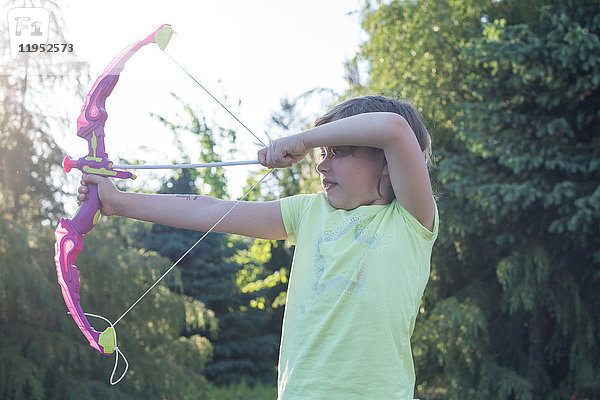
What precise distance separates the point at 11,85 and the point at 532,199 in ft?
15.2

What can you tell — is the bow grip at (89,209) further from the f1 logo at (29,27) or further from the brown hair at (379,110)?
the f1 logo at (29,27)

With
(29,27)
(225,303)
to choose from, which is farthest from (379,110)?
(225,303)

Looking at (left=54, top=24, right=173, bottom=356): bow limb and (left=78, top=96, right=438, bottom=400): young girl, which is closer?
(left=78, top=96, right=438, bottom=400): young girl

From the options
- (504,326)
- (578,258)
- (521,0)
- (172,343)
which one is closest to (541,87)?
(521,0)

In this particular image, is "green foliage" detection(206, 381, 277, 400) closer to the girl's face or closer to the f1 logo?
the f1 logo

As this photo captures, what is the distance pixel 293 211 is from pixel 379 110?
0.36 meters

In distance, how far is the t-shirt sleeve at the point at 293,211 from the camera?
172cm

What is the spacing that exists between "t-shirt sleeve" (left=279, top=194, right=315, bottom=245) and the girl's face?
0.34 ft

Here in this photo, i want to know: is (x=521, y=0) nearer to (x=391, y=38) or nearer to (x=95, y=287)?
(x=391, y=38)

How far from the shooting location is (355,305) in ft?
4.90

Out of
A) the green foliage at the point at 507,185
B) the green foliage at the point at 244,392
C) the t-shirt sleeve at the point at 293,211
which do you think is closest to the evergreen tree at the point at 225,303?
the green foliage at the point at 244,392

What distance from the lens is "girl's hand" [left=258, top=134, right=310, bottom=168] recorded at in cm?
158

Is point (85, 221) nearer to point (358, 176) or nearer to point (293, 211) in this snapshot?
point (293, 211)

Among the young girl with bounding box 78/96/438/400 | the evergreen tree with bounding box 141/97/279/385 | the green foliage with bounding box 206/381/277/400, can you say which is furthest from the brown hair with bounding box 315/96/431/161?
the green foliage with bounding box 206/381/277/400
